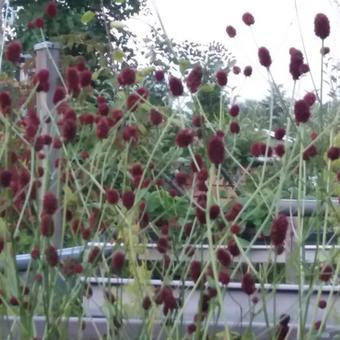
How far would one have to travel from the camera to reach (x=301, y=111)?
1657 mm

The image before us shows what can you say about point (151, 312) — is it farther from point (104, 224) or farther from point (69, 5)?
point (69, 5)

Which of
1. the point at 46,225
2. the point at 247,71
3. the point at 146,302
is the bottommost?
the point at 146,302

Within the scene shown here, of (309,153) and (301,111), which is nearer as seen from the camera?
(301,111)

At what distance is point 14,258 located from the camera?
1.69m

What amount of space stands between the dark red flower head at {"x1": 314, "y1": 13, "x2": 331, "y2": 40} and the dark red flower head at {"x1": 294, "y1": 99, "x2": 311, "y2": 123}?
0.48 ft

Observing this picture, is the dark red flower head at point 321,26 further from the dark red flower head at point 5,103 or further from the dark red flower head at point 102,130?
the dark red flower head at point 5,103

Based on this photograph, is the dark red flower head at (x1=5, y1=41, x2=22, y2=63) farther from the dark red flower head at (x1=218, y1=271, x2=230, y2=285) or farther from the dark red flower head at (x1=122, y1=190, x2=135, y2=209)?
the dark red flower head at (x1=218, y1=271, x2=230, y2=285)

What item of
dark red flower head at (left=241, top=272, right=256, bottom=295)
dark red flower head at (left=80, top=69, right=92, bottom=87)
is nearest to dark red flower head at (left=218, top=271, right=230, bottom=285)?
dark red flower head at (left=241, top=272, right=256, bottom=295)

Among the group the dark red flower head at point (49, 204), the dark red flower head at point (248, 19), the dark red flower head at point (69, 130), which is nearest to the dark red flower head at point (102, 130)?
the dark red flower head at point (69, 130)

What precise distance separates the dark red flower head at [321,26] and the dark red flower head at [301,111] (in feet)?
0.48

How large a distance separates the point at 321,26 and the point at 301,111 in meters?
0.17

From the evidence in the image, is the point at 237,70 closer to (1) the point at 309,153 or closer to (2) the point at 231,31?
(2) the point at 231,31

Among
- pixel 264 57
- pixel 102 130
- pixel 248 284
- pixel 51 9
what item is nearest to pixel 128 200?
pixel 102 130

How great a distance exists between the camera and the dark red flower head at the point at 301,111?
1.66 meters
